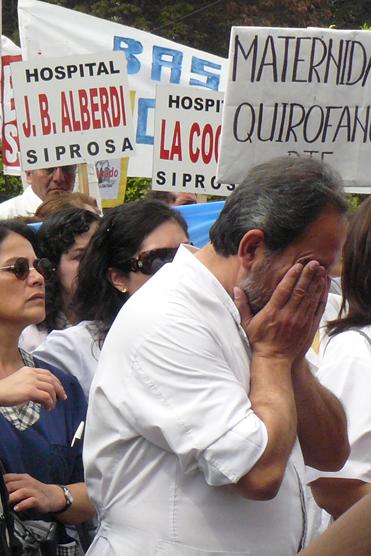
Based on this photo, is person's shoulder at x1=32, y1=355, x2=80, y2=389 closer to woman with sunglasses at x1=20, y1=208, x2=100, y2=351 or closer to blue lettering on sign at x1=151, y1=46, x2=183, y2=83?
woman with sunglasses at x1=20, y1=208, x2=100, y2=351

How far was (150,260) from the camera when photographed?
4000 mm

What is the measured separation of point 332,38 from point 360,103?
368 mm

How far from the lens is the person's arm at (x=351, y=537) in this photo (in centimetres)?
128

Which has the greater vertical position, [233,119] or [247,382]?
[247,382]

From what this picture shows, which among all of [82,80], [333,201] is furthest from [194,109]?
[333,201]

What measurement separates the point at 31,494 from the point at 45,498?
64 millimetres

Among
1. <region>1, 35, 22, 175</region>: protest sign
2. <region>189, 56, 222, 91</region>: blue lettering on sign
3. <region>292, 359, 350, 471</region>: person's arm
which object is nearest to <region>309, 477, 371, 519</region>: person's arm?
<region>292, 359, 350, 471</region>: person's arm

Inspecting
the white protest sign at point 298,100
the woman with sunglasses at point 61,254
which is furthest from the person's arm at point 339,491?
the white protest sign at point 298,100

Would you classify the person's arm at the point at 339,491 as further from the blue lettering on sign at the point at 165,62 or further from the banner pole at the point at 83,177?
the blue lettering on sign at the point at 165,62

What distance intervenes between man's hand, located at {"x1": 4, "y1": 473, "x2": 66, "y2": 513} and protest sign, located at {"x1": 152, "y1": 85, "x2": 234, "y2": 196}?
4.06 m

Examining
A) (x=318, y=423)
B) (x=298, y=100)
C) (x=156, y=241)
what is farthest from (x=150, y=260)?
(x=298, y=100)

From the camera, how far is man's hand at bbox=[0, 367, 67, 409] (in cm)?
282

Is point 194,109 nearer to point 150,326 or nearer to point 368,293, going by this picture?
point 368,293

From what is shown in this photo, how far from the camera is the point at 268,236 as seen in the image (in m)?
2.52
